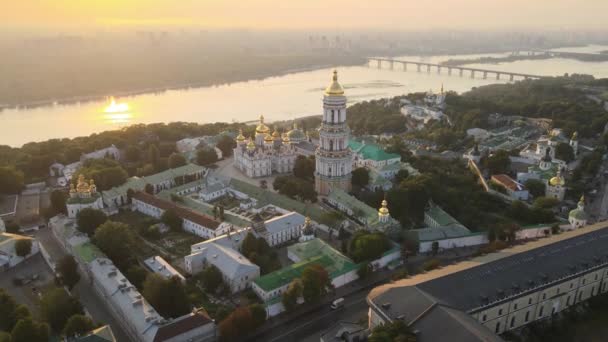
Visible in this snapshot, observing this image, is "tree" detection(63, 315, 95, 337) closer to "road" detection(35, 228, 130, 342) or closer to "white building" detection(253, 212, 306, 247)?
"road" detection(35, 228, 130, 342)

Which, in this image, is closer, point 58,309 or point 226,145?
point 58,309

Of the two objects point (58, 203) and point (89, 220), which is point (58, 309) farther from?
point (58, 203)

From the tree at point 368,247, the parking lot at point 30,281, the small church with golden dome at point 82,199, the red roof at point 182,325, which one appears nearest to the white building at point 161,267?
the red roof at point 182,325

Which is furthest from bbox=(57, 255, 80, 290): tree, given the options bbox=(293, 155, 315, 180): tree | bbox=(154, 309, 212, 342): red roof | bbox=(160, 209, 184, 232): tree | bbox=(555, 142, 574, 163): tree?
bbox=(555, 142, 574, 163): tree

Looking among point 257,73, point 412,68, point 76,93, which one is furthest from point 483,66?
point 76,93

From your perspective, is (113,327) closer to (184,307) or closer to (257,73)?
(184,307)

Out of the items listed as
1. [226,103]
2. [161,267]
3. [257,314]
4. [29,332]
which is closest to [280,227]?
[161,267]
